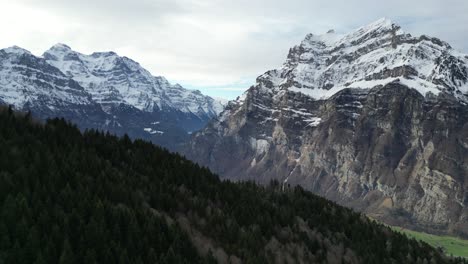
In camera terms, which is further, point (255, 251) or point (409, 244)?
point (409, 244)

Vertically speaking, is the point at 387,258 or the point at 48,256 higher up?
the point at 48,256

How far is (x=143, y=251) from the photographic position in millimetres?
81000

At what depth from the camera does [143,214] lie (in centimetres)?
9369

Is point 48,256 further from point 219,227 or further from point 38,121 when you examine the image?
point 38,121

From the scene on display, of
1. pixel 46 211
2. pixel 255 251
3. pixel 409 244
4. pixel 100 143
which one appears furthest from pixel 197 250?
pixel 409 244

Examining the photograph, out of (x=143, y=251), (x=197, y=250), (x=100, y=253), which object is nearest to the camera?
(x=100, y=253)

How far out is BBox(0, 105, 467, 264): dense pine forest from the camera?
2955 inches

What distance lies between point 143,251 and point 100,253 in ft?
27.5

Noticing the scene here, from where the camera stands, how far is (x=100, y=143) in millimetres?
136750

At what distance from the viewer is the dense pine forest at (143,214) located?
246 ft

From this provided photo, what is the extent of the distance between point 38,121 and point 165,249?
5966 centimetres

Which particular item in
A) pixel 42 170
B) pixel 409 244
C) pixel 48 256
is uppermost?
pixel 42 170

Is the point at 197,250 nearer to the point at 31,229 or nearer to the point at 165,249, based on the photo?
the point at 165,249

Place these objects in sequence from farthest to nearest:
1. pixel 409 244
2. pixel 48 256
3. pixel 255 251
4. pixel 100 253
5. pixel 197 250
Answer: pixel 409 244, pixel 255 251, pixel 197 250, pixel 100 253, pixel 48 256
